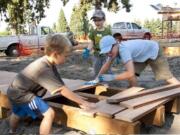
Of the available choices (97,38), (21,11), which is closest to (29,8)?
(21,11)

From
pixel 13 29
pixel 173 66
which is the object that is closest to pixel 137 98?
pixel 173 66

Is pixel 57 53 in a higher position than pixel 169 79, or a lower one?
higher

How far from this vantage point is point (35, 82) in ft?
11.5

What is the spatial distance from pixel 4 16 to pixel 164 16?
1407 cm

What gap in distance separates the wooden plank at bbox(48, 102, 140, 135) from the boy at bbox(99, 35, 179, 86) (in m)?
0.88

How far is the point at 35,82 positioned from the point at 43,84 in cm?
12

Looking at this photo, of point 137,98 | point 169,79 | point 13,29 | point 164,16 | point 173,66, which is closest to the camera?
point 137,98

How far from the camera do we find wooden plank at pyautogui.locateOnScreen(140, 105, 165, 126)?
151 inches

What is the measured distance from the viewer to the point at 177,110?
14.8 feet

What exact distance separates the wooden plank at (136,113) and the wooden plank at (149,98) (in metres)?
0.05

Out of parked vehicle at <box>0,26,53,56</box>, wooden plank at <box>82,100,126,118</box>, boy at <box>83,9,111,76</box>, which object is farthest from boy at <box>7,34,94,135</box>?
parked vehicle at <box>0,26,53,56</box>

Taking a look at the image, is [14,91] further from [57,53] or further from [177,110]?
[177,110]

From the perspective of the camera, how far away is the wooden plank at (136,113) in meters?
3.36

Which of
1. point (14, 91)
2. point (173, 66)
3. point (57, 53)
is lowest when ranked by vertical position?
point (173, 66)
